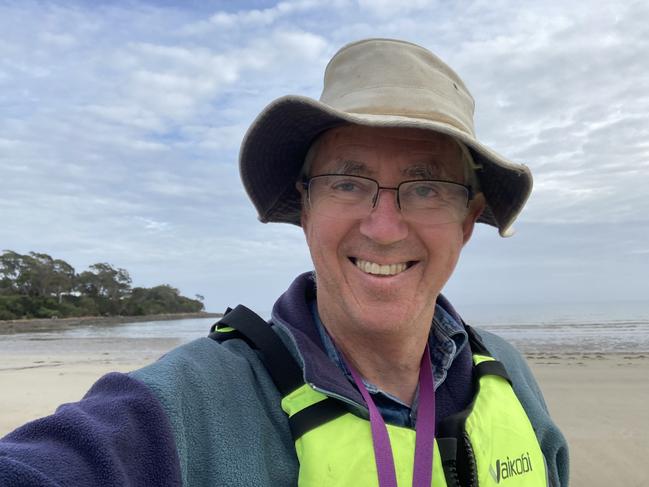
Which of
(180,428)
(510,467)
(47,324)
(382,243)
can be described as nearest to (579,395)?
(510,467)

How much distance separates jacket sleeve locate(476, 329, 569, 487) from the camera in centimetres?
180

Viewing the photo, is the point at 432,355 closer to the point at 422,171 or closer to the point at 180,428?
the point at 422,171

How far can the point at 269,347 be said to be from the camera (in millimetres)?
1367

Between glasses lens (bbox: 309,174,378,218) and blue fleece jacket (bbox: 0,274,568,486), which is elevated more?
glasses lens (bbox: 309,174,378,218)

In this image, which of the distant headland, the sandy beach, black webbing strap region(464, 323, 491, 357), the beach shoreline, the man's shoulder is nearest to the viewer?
the man's shoulder

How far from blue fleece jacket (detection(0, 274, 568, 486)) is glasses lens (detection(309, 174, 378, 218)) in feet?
1.27

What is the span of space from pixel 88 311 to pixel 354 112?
5853 centimetres

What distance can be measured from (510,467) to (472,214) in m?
0.87

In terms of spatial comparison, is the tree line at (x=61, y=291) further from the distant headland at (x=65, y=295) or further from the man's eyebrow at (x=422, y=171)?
the man's eyebrow at (x=422, y=171)

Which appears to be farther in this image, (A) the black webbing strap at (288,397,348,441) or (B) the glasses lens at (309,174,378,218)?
(B) the glasses lens at (309,174,378,218)

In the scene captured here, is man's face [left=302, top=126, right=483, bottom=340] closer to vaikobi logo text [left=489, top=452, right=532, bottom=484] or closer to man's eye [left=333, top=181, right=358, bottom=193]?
man's eye [left=333, top=181, right=358, bottom=193]

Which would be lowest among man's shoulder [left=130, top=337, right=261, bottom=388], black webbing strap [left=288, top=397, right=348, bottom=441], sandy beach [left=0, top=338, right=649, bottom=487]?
sandy beach [left=0, top=338, right=649, bottom=487]

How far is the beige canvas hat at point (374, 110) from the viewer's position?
4.86ft

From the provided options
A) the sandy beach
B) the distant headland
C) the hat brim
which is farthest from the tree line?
the hat brim
